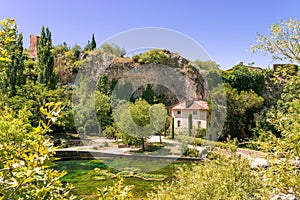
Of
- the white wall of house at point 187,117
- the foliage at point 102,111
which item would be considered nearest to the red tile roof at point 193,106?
the white wall of house at point 187,117

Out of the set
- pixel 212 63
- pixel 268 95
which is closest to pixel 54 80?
pixel 212 63

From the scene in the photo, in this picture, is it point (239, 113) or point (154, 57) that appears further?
point (154, 57)

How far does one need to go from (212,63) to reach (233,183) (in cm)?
2269

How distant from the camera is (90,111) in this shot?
21.9 m

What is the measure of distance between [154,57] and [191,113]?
9119mm

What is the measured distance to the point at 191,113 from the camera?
2284 cm

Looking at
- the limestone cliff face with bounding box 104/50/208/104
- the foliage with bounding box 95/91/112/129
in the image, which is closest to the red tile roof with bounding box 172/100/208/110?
the limestone cliff face with bounding box 104/50/208/104

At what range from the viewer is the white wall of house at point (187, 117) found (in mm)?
21869

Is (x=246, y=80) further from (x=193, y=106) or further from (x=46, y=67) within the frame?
(x=46, y=67)

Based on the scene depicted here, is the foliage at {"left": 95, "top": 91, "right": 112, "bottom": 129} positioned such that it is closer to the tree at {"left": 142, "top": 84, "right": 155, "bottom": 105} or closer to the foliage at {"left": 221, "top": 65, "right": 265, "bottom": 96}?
the tree at {"left": 142, "top": 84, "right": 155, "bottom": 105}

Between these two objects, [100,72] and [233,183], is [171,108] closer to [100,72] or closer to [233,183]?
[100,72]

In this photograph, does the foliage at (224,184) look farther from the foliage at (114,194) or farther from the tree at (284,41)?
the foliage at (114,194)

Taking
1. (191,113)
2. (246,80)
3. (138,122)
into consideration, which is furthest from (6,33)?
(246,80)

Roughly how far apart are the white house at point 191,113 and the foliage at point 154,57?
22.7ft
